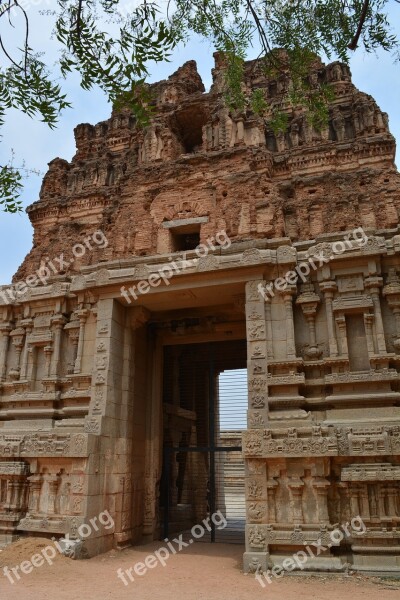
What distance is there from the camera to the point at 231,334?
14109 mm

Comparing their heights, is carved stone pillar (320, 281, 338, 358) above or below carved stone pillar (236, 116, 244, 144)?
below

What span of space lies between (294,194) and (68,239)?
882 cm

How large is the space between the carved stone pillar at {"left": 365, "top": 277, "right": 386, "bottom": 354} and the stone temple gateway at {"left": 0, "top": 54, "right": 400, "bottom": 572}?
0.03 metres

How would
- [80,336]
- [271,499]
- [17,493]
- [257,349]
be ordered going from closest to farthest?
1. [271,499]
2. [257,349]
3. [17,493]
4. [80,336]

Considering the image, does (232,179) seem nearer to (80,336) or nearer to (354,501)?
(80,336)

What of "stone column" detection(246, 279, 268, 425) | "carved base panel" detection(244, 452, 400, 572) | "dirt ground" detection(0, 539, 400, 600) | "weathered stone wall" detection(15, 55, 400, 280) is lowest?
"dirt ground" detection(0, 539, 400, 600)

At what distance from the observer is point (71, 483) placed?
10648 millimetres

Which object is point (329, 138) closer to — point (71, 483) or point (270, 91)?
point (270, 91)

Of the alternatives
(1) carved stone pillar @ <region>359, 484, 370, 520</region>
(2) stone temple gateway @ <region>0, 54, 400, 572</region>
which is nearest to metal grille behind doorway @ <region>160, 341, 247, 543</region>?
(2) stone temple gateway @ <region>0, 54, 400, 572</region>

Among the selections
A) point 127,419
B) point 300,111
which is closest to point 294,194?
point 300,111

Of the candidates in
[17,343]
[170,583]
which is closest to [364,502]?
[170,583]

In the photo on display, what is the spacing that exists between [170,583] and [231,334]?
6.91 meters

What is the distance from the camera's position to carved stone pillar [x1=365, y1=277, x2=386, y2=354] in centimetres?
1016

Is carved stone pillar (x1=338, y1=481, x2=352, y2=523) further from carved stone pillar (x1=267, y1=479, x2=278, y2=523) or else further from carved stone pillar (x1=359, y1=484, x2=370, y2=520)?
carved stone pillar (x1=267, y1=479, x2=278, y2=523)
